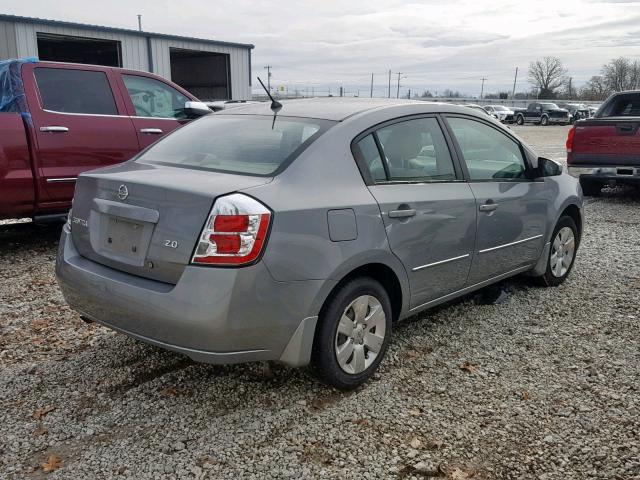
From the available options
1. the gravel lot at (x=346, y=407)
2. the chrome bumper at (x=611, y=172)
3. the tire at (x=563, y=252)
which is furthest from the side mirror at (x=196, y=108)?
the chrome bumper at (x=611, y=172)

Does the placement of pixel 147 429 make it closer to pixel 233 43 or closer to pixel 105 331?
pixel 105 331

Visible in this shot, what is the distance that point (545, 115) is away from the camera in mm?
42219

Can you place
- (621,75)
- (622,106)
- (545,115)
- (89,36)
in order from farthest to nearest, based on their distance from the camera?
(621,75) → (545,115) → (89,36) → (622,106)

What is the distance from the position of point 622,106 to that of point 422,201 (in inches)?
311

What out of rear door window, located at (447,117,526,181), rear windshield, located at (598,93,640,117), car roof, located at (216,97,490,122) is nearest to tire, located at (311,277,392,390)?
car roof, located at (216,97,490,122)

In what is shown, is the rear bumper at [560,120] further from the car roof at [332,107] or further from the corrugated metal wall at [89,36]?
the car roof at [332,107]

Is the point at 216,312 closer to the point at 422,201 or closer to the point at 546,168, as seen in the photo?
the point at 422,201

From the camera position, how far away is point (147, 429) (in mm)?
2961

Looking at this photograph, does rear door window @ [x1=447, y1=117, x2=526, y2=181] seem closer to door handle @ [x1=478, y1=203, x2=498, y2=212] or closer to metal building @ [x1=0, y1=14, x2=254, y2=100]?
door handle @ [x1=478, y1=203, x2=498, y2=212]

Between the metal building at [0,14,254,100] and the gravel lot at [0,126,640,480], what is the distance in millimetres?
17071

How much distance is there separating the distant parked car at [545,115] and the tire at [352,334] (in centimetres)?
4246

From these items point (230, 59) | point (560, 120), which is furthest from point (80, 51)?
point (560, 120)

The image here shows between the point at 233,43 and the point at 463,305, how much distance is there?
2291cm

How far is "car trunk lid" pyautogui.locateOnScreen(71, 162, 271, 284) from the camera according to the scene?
282 centimetres
